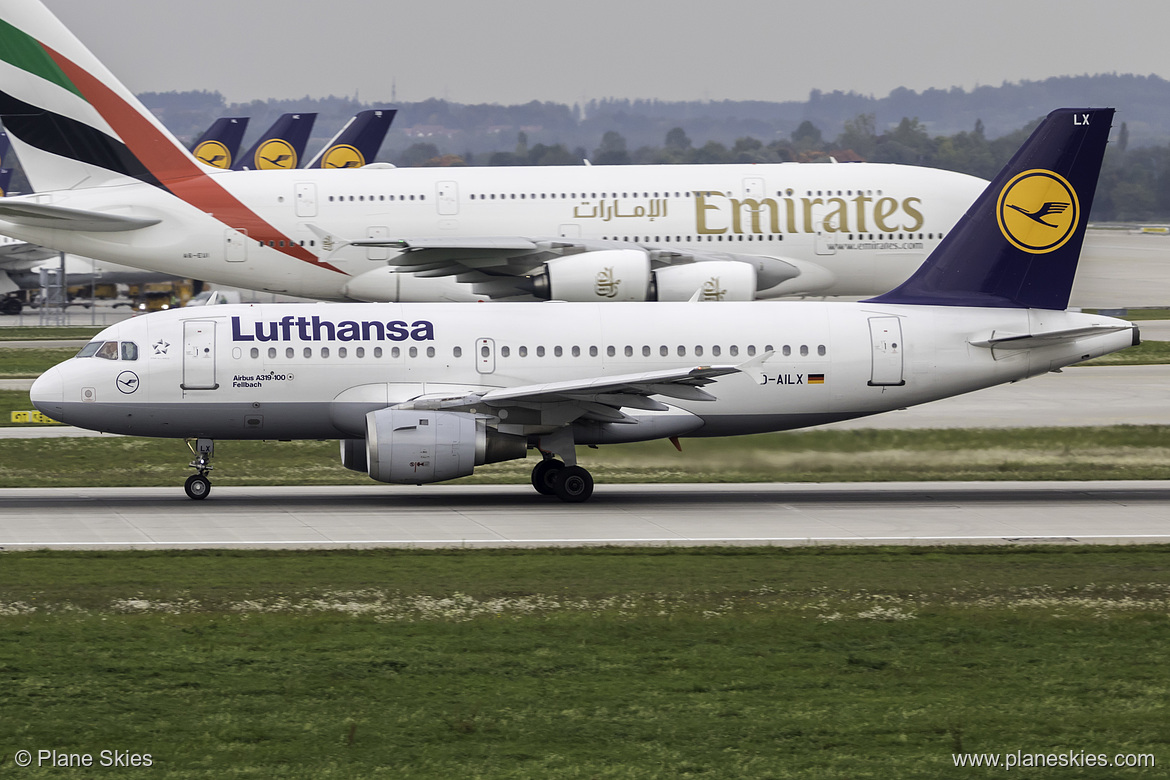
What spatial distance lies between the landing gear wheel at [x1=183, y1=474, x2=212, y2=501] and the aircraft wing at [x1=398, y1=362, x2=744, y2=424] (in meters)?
4.25

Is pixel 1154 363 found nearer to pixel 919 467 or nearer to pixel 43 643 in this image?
pixel 919 467

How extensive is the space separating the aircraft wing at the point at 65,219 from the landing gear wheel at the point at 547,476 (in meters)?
19.0

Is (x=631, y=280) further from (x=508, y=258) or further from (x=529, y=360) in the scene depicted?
(x=529, y=360)

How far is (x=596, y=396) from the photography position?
2767 centimetres

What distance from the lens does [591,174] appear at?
4378 centimetres

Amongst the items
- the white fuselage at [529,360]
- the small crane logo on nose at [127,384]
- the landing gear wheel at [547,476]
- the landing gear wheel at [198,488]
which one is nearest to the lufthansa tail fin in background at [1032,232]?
the white fuselage at [529,360]

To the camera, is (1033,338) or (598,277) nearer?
(1033,338)

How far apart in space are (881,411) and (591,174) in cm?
1627

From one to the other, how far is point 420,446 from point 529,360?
344 cm

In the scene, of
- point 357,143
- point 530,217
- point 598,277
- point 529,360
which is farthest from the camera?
point 357,143

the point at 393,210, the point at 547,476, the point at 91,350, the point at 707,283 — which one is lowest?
the point at 547,476

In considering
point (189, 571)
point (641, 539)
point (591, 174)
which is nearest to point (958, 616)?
point (641, 539)

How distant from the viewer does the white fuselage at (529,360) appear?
92.8 ft

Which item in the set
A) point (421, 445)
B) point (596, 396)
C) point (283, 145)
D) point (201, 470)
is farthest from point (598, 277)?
point (283, 145)
